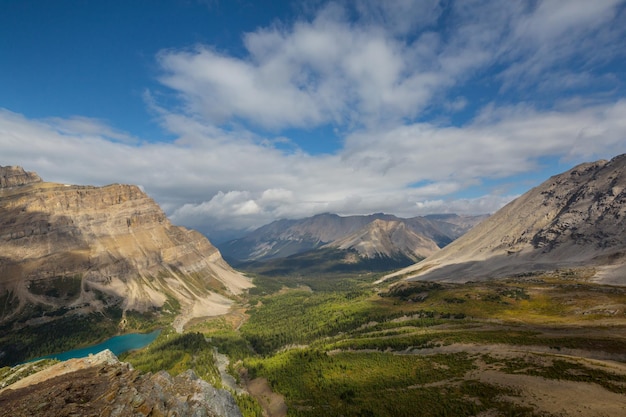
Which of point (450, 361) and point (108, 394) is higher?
point (108, 394)

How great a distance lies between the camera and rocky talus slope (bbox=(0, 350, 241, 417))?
4350cm

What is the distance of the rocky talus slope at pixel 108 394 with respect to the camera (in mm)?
43500

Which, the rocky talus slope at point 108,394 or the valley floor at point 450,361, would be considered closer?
the rocky talus slope at point 108,394

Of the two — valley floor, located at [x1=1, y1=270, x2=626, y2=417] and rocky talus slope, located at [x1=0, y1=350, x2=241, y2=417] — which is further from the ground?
rocky talus slope, located at [x1=0, y1=350, x2=241, y2=417]

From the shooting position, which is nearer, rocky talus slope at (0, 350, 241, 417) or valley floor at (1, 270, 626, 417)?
rocky talus slope at (0, 350, 241, 417)

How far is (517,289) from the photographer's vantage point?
182750 mm

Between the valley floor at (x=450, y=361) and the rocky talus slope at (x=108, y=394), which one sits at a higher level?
the rocky talus slope at (x=108, y=394)

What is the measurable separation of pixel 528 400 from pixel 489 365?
72.8ft

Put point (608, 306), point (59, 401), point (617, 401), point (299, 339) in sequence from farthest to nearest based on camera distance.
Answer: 1. point (299, 339)
2. point (608, 306)
3. point (617, 401)
4. point (59, 401)

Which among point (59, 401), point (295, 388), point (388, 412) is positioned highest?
point (59, 401)

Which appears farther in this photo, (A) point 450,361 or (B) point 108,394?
(A) point 450,361


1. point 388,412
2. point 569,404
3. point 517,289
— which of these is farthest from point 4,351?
point 517,289

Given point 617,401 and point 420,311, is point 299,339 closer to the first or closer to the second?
point 420,311

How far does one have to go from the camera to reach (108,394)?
47.4 meters
